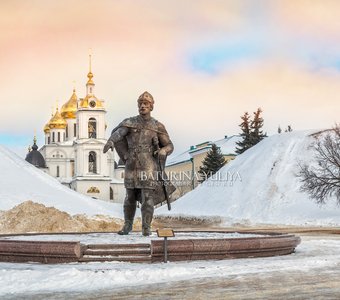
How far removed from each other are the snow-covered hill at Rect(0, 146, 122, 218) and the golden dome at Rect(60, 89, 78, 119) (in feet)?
205

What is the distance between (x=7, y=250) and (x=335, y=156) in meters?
33.7

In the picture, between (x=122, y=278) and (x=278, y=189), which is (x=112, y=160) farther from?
(x=122, y=278)

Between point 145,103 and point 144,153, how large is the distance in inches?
37.0

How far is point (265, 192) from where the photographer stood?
5016 cm

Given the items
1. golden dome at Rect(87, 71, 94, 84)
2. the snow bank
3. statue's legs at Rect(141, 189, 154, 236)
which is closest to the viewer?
statue's legs at Rect(141, 189, 154, 236)

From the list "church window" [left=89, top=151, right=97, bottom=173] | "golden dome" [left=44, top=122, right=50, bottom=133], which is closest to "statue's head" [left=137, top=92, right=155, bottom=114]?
"church window" [left=89, top=151, right=97, bottom=173]

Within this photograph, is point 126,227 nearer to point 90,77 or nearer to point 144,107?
point 144,107

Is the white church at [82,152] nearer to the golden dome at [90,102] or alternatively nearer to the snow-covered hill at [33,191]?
the golden dome at [90,102]

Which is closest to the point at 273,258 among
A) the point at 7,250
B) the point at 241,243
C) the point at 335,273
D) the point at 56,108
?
the point at 241,243

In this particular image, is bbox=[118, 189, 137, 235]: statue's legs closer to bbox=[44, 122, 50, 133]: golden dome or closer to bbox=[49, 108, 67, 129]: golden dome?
bbox=[49, 108, 67, 129]: golden dome

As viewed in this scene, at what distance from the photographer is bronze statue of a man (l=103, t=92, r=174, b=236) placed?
12953 mm

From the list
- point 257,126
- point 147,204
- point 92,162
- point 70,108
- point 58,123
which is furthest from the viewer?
point 70,108

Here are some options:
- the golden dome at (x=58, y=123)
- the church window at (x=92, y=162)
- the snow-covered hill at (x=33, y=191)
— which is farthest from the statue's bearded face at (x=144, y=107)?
the golden dome at (x=58, y=123)

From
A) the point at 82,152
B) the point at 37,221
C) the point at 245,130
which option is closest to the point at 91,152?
the point at 82,152
